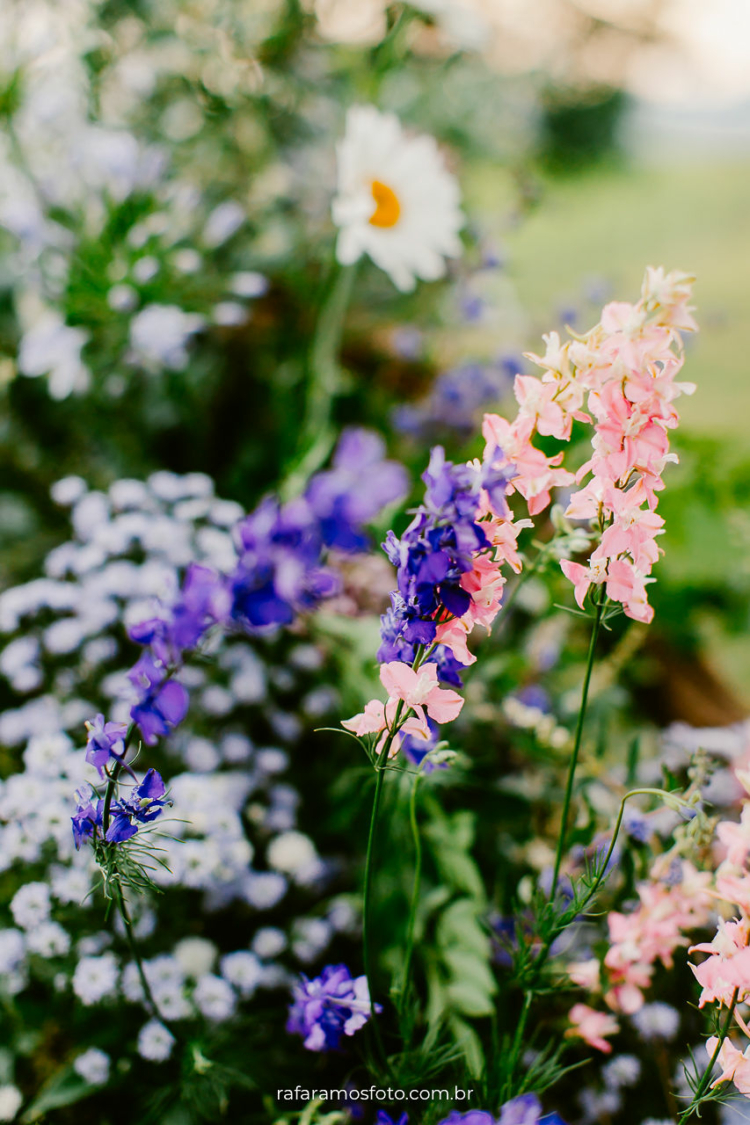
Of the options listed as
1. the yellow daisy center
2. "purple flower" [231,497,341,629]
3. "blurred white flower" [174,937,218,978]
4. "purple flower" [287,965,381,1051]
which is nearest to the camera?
"purple flower" [231,497,341,629]

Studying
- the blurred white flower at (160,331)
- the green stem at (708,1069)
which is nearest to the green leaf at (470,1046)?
the green stem at (708,1069)

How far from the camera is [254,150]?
56.3 inches

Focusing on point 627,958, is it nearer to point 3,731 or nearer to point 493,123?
point 3,731

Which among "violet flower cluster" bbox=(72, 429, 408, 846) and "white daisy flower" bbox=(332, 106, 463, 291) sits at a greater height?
"white daisy flower" bbox=(332, 106, 463, 291)

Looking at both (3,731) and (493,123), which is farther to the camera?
(493,123)

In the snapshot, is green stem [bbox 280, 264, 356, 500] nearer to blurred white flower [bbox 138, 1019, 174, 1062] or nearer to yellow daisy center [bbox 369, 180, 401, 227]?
yellow daisy center [bbox 369, 180, 401, 227]

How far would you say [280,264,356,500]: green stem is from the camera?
34.2 inches

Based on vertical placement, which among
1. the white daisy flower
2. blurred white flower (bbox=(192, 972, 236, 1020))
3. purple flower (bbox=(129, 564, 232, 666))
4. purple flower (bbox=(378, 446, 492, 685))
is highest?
the white daisy flower

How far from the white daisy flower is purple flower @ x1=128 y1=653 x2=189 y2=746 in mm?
637

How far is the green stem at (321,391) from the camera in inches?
34.2

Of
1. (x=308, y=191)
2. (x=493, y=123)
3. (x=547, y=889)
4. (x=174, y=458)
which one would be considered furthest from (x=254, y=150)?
(x=547, y=889)

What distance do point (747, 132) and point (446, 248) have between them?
3498mm

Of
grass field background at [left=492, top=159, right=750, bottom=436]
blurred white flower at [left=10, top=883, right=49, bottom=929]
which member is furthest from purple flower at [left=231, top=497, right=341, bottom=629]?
grass field background at [left=492, top=159, right=750, bottom=436]

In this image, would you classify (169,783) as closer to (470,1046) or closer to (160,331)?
(470,1046)
